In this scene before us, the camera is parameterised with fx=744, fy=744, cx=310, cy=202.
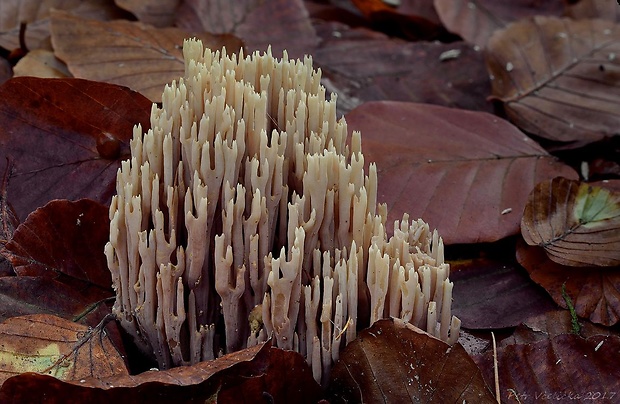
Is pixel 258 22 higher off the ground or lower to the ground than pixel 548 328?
higher

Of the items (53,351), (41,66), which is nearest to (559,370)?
(53,351)

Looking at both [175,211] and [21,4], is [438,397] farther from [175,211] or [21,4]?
[21,4]

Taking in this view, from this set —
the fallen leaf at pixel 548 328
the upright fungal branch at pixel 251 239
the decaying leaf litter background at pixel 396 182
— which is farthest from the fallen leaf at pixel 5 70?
the fallen leaf at pixel 548 328

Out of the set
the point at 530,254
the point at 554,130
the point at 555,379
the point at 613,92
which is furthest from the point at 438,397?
the point at 613,92

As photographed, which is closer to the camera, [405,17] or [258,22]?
[258,22]

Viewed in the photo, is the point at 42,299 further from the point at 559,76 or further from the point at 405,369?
the point at 559,76

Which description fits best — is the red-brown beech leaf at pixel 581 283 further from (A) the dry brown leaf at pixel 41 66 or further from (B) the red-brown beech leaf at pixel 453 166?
(A) the dry brown leaf at pixel 41 66

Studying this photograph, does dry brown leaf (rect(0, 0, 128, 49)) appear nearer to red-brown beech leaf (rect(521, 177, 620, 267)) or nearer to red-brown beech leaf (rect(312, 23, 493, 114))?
red-brown beech leaf (rect(312, 23, 493, 114))
